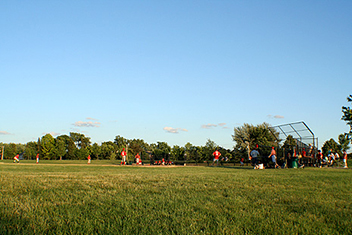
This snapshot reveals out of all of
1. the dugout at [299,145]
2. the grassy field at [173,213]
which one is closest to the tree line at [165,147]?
the dugout at [299,145]

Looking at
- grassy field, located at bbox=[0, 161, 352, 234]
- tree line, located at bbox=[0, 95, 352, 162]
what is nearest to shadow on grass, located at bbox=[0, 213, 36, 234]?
grassy field, located at bbox=[0, 161, 352, 234]

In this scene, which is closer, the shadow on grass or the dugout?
the shadow on grass

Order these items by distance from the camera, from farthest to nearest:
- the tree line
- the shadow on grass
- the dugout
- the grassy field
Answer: the tree line → the dugout → the grassy field → the shadow on grass

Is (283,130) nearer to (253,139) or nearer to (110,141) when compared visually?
(253,139)

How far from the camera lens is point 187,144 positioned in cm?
7206

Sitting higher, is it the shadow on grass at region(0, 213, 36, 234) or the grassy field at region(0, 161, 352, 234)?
the shadow on grass at region(0, 213, 36, 234)

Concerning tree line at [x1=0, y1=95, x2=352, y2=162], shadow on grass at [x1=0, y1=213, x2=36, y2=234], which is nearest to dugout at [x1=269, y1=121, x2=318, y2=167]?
tree line at [x1=0, y1=95, x2=352, y2=162]

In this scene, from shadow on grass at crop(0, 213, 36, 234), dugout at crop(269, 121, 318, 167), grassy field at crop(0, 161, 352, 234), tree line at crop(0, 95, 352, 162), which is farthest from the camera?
tree line at crop(0, 95, 352, 162)

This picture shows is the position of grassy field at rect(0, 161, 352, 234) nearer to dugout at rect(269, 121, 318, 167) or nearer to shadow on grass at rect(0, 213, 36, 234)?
shadow on grass at rect(0, 213, 36, 234)

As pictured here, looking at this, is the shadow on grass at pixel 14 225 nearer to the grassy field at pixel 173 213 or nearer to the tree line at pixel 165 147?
the grassy field at pixel 173 213

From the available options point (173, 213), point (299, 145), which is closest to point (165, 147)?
point (299, 145)

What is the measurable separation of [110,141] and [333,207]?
11303 cm

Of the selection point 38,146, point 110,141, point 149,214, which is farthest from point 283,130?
point 110,141

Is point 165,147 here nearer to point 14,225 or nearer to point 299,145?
point 299,145
